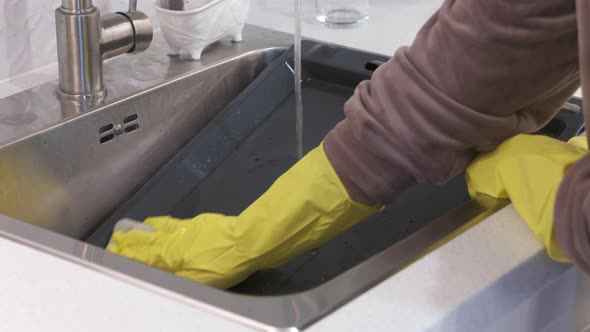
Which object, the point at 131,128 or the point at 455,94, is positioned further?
the point at 131,128

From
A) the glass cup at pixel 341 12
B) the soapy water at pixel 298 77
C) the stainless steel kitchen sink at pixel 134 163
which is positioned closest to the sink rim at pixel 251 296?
the stainless steel kitchen sink at pixel 134 163

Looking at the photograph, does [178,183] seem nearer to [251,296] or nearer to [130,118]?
[130,118]

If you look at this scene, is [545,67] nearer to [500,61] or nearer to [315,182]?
[500,61]

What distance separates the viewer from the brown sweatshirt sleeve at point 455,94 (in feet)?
2.34

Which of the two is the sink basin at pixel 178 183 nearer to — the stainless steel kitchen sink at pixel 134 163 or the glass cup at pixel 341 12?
the stainless steel kitchen sink at pixel 134 163

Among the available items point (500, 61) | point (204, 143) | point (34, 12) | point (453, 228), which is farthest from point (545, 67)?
point (34, 12)

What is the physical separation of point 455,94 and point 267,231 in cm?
19

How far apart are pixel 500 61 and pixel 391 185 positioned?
0.14 metres

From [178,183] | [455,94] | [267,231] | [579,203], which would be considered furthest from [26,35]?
[579,203]

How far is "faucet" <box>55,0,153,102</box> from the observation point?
0.95 m

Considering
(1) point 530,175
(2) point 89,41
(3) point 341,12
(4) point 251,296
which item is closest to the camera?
(4) point 251,296

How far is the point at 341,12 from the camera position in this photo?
4.37 feet

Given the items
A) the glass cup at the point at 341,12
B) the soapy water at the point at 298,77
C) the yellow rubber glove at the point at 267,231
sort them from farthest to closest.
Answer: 1. the glass cup at the point at 341,12
2. the soapy water at the point at 298,77
3. the yellow rubber glove at the point at 267,231

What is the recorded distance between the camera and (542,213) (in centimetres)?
69
